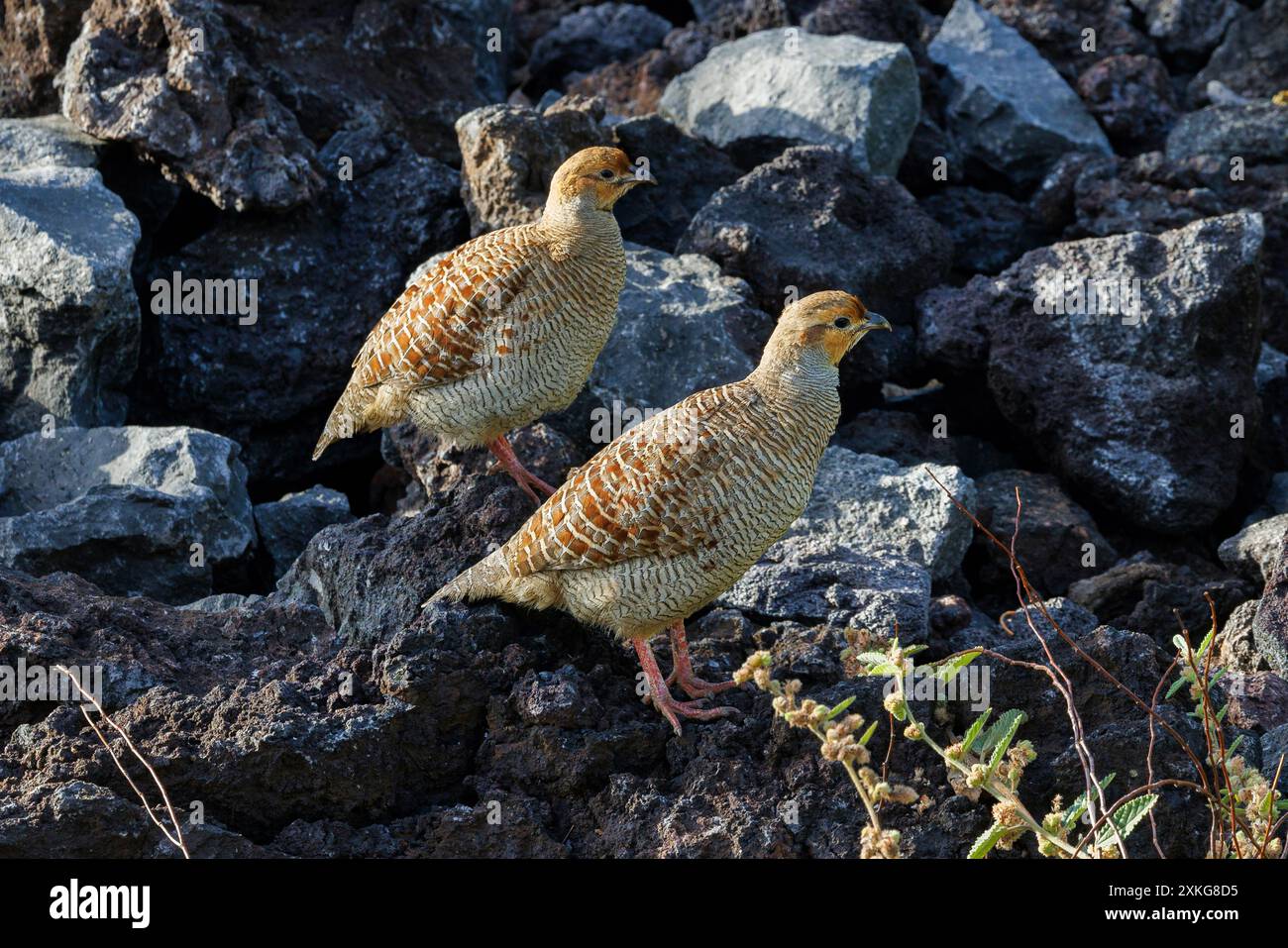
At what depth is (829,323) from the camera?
700 centimetres

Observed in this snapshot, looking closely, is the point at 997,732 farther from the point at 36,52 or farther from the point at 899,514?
the point at 36,52

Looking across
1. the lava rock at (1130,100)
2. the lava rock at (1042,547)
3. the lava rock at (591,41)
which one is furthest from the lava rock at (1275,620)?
the lava rock at (591,41)

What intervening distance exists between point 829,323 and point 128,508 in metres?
4.01

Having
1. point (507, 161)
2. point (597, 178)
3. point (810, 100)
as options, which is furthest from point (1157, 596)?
point (810, 100)

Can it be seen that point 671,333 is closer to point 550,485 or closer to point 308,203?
point 550,485

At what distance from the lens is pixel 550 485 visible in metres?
8.49

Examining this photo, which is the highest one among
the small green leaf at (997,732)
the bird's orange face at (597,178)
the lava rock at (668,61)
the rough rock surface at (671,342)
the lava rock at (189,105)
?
the lava rock at (668,61)

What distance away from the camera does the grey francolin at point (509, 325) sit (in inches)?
318

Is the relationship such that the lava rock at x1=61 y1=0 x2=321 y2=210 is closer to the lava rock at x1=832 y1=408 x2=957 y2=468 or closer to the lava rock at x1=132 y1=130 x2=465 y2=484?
the lava rock at x1=132 y1=130 x2=465 y2=484

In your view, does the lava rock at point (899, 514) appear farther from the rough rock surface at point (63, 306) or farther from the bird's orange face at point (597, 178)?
the rough rock surface at point (63, 306)

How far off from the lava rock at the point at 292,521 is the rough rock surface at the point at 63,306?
138 centimetres

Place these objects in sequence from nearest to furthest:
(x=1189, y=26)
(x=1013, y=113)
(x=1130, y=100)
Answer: (x=1013, y=113), (x=1130, y=100), (x=1189, y=26)

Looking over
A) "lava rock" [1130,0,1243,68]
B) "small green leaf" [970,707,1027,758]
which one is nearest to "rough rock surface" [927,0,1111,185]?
"lava rock" [1130,0,1243,68]

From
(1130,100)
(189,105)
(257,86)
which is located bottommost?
(189,105)
